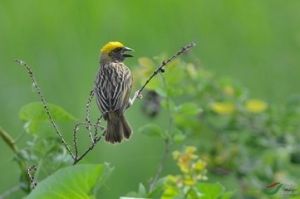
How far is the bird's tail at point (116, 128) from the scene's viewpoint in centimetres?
191

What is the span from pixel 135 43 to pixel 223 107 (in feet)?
3.96

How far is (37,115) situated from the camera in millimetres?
1645

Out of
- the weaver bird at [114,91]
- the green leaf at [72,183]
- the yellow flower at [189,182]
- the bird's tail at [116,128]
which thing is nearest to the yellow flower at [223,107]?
the weaver bird at [114,91]

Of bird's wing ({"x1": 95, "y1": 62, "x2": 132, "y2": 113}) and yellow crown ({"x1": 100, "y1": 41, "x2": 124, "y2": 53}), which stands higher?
yellow crown ({"x1": 100, "y1": 41, "x2": 124, "y2": 53})

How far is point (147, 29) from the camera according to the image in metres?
4.25

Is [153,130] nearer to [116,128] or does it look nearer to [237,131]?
[116,128]

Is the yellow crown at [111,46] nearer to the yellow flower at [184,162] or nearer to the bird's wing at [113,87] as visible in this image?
the bird's wing at [113,87]

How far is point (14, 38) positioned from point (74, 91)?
37cm


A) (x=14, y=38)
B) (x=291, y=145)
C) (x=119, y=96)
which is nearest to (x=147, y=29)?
(x=14, y=38)

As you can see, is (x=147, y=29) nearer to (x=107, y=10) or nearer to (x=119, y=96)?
(x=107, y=10)

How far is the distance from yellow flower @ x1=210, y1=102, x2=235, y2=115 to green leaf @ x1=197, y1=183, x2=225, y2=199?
4.90 feet

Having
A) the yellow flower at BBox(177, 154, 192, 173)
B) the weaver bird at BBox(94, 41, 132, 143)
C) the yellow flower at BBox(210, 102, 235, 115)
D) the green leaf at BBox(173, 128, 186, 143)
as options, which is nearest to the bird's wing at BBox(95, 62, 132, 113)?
the weaver bird at BBox(94, 41, 132, 143)

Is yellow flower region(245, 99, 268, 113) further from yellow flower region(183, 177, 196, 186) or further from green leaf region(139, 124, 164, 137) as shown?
yellow flower region(183, 177, 196, 186)

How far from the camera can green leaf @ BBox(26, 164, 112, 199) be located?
133 cm
